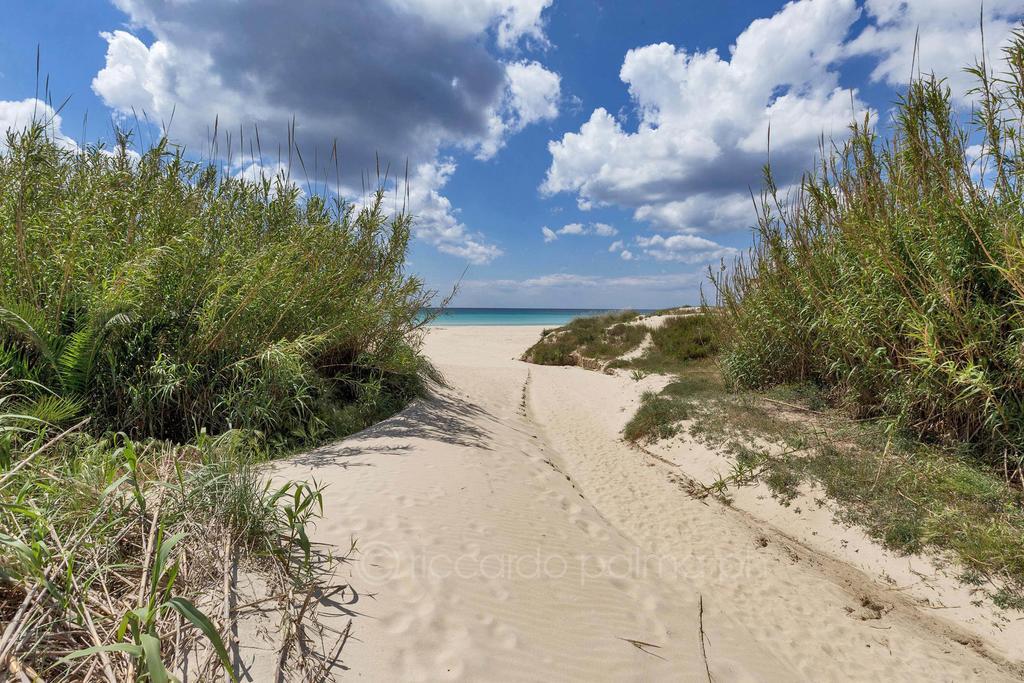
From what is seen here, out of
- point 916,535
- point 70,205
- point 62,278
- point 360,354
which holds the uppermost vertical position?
point 70,205

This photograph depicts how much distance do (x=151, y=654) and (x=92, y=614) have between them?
688 mm

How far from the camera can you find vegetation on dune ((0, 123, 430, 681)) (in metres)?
1.84

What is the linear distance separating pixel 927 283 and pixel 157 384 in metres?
8.55

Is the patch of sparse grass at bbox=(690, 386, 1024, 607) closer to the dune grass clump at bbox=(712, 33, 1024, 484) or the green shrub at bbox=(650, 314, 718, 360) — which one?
the dune grass clump at bbox=(712, 33, 1024, 484)

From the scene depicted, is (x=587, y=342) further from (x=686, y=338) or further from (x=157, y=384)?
(x=157, y=384)

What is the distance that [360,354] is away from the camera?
800 cm

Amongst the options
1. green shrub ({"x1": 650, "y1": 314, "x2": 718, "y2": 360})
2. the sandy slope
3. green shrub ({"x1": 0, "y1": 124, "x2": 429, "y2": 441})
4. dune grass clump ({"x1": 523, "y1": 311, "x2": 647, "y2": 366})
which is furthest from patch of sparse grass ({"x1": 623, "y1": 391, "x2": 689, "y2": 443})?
dune grass clump ({"x1": 523, "y1": 311, "x2": 647, "y2": 366})

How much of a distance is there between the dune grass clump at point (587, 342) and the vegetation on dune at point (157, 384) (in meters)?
10.1

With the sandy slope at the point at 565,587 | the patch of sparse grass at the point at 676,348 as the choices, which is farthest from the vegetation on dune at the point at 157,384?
the patch of sparse grass at the point at 676,348

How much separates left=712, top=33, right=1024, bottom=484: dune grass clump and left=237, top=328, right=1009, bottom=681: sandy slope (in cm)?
240

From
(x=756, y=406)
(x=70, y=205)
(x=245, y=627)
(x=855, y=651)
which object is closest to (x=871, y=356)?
(x=756, y=406)

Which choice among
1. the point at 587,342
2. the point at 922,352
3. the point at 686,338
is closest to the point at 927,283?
the point at 922,352

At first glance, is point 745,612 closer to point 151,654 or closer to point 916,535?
point 916,535

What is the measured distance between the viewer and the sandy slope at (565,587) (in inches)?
96.0
